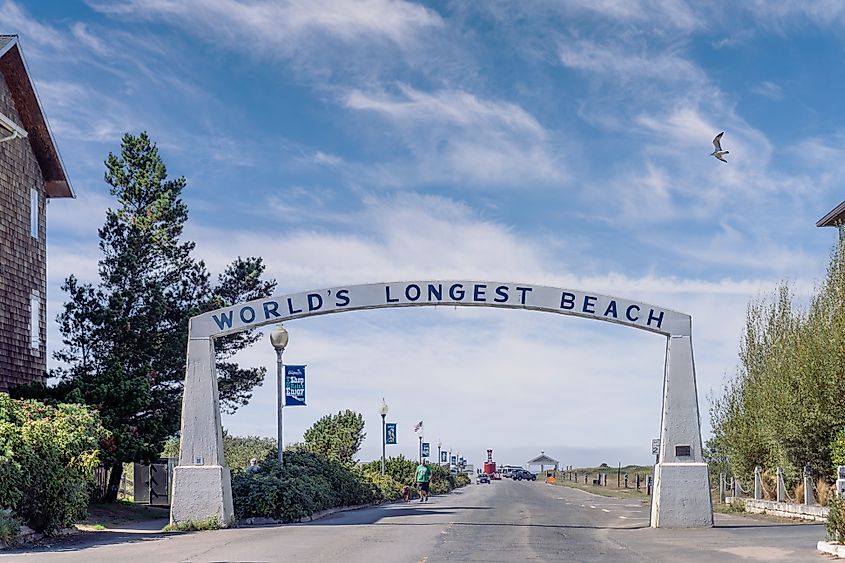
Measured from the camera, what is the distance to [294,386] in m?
29.9

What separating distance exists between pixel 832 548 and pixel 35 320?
79.4 feet

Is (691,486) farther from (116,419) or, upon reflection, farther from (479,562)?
(116,419)

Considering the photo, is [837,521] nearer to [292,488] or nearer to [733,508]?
[292,488]

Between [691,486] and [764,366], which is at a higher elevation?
[764,366]

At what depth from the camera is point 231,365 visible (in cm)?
4138

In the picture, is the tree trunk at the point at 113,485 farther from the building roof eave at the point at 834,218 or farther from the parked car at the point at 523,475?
the parked car at the point at 523,475

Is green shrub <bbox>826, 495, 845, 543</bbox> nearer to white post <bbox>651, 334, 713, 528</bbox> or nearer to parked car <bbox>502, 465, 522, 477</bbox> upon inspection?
white post <bbox>651, 334, 713, 528</bbox>

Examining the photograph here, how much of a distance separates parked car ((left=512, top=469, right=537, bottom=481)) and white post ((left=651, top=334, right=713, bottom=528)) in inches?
3592

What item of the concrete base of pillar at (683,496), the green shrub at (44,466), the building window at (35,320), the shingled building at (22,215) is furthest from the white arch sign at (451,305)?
the building window at (35,320)

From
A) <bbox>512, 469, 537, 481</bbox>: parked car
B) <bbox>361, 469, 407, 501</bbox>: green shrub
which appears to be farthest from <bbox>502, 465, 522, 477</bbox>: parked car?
<bbox>361, 469, 407, 501</bbox>: green shrub

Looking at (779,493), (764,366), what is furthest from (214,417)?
(764,366)

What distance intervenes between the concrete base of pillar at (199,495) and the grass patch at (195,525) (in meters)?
0.05

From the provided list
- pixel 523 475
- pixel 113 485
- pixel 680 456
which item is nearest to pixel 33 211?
pixel 113 485

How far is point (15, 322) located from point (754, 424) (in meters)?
21.9
